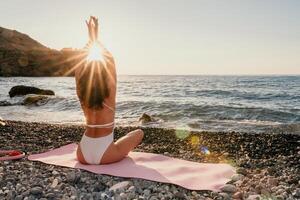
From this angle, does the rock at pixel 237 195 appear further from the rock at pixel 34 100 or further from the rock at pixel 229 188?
the rock at pixel 34 100

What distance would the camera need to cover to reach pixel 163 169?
7.46m

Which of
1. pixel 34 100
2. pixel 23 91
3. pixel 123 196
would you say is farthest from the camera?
pixel 23 91

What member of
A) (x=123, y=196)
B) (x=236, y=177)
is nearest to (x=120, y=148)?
(x=123, y=196)

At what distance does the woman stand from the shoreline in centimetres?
59

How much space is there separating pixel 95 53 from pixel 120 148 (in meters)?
2.00

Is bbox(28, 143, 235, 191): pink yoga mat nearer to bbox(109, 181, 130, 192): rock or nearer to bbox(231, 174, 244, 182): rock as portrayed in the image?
bbox(231, 174, 244, 182): rock

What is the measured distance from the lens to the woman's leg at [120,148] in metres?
7.77

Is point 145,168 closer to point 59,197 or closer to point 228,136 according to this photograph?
point 59,197

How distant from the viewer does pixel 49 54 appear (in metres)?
130

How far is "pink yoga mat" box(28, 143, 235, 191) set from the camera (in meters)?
6.73

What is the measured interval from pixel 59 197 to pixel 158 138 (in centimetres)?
726

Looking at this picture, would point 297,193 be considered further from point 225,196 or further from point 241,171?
point 241,171

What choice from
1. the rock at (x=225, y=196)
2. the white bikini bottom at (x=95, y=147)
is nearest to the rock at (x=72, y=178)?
the white bikini bottom at (x=95, y=147)

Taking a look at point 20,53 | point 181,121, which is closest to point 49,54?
point 20,53
